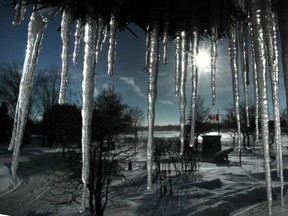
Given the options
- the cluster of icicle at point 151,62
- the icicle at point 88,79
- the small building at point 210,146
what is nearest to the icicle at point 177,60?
the cluster of icicle at point 151,62

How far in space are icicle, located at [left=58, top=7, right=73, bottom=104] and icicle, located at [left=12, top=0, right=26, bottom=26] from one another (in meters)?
0.17

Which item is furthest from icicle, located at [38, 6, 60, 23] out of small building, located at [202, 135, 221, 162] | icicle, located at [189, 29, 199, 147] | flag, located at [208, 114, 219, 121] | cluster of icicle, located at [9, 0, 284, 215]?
flag, located at [208, 114, 219, 121]

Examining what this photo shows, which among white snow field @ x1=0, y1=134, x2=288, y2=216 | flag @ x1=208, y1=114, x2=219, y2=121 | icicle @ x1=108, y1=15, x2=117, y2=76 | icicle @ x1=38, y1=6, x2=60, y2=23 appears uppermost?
flag @ x1=208, y1=114, x2=219, y2=121

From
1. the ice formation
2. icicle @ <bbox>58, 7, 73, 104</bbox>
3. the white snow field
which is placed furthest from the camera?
the white snow field

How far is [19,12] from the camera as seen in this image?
1.19m

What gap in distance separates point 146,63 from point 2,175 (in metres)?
19.1

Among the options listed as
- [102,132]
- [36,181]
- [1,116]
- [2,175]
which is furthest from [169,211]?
[1,116]

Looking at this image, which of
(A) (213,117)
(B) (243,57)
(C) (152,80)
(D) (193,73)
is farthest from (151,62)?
(A) (213,117)

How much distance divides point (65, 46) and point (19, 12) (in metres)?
0.26

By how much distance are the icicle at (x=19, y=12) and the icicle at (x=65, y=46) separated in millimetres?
170

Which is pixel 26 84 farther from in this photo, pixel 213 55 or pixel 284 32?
pixel 284 32

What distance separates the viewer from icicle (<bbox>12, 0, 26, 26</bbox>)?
1.18 meters

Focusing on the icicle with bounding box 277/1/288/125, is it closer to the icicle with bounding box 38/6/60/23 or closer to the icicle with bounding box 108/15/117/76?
the icicle with bounding box 108/15/117/76

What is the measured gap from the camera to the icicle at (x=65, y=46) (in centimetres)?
121
